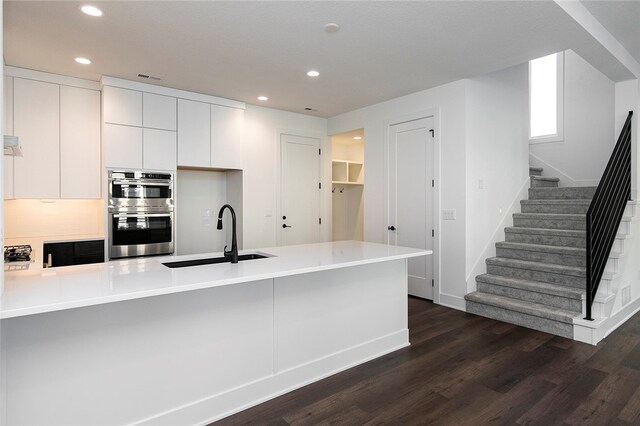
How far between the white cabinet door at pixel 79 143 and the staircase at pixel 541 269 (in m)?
4.56

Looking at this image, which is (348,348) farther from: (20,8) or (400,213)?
(20,8)

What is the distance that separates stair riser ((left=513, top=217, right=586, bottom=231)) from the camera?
4453 millimetres

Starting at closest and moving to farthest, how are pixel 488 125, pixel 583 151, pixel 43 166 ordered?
pixel 43 166
pixel 488 125
pixel 583 151

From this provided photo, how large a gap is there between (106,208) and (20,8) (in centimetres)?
201

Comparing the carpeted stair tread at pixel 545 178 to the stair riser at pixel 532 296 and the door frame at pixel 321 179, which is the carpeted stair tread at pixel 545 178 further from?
the door frame at pixel 321 179

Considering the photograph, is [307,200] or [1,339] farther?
[307,200]

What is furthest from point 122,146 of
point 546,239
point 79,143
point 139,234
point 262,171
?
point 546,239

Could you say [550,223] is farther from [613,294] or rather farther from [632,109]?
[632,109]

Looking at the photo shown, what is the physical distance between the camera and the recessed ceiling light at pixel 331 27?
9.47ft

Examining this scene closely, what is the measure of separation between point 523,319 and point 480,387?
61.1 inches

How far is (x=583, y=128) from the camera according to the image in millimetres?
5750

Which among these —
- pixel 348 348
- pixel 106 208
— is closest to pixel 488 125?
A: pixel 348 348

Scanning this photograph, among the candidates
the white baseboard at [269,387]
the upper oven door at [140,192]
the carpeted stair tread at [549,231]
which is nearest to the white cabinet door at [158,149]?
the upper oven door at [140,192]

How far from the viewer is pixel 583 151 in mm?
5754
